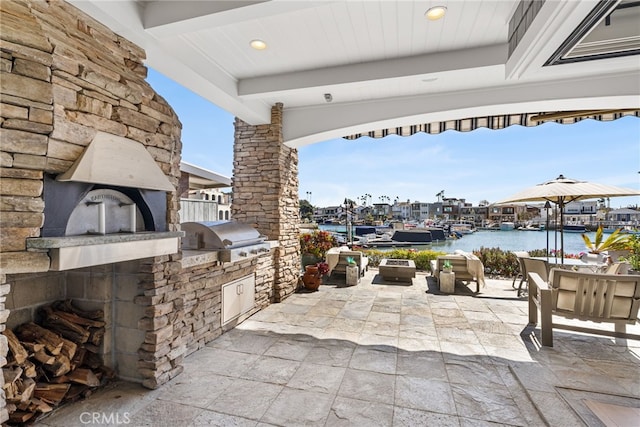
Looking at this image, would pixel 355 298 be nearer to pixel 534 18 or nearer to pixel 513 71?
pixel 513 71

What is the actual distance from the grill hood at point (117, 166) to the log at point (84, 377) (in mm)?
1778

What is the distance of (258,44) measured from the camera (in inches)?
135

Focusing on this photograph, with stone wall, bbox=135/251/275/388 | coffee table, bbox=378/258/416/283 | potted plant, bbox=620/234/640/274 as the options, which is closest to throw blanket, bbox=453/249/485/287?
coffee table, bbox=378/258/416/283

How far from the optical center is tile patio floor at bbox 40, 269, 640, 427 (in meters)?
2.24

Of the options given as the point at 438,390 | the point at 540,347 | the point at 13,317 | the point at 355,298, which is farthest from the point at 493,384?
the point at 13,317

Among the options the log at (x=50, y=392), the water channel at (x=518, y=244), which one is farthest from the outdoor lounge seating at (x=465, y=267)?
the log at (x=50, y=392)

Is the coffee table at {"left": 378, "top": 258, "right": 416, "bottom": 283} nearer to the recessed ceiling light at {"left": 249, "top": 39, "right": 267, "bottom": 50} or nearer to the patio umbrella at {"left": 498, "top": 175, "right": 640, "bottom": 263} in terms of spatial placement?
the patio umbrella at {"left": 498, "top": 175, "right": 640, "bottom": 263}

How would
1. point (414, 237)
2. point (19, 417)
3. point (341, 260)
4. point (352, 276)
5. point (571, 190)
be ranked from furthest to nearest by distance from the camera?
point (414, 237)
point (341, 260)
point (352, 276)
point (571, 190)
point (19, 417)

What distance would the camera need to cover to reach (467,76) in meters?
3.88

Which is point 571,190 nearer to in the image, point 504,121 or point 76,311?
point 504,121

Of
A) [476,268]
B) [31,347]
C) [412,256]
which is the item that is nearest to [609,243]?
[476,268]

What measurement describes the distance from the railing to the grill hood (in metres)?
2.47

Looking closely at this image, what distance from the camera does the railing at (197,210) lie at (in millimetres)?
4936

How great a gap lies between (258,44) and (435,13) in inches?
81.0
